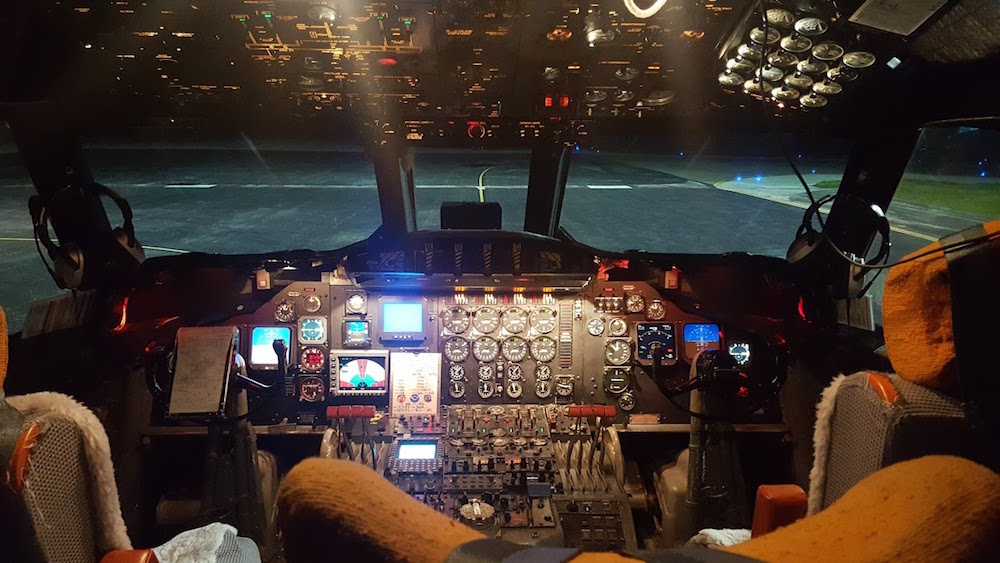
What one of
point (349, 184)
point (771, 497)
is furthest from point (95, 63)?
point (349, 184)

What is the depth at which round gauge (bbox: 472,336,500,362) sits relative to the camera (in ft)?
11.2

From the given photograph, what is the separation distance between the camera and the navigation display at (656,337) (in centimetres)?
342

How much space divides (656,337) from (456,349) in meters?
1.13

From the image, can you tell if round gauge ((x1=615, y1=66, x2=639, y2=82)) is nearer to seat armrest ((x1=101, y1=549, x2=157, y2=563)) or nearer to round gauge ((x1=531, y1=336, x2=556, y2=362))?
round gauge ((x1=531, y1=336, x2=556, y2=362))

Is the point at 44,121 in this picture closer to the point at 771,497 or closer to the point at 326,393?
the point at 326,393

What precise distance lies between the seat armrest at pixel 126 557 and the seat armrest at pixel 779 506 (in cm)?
143

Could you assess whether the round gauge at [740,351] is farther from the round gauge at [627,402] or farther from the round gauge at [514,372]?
the round gauge at [514,372]

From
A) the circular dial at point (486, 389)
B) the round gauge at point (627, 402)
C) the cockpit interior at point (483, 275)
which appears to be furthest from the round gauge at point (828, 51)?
the circular dial at point (486, 389)

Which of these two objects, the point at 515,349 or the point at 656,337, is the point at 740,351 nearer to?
the point at 656,337

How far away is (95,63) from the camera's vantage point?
2.32 meters

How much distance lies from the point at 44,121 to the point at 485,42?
220 cm

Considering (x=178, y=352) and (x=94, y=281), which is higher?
(x=94, y=281)

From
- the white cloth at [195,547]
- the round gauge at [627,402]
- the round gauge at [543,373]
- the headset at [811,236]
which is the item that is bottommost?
the white cloth at [195,547]

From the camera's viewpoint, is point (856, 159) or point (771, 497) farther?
point (856, 159)
